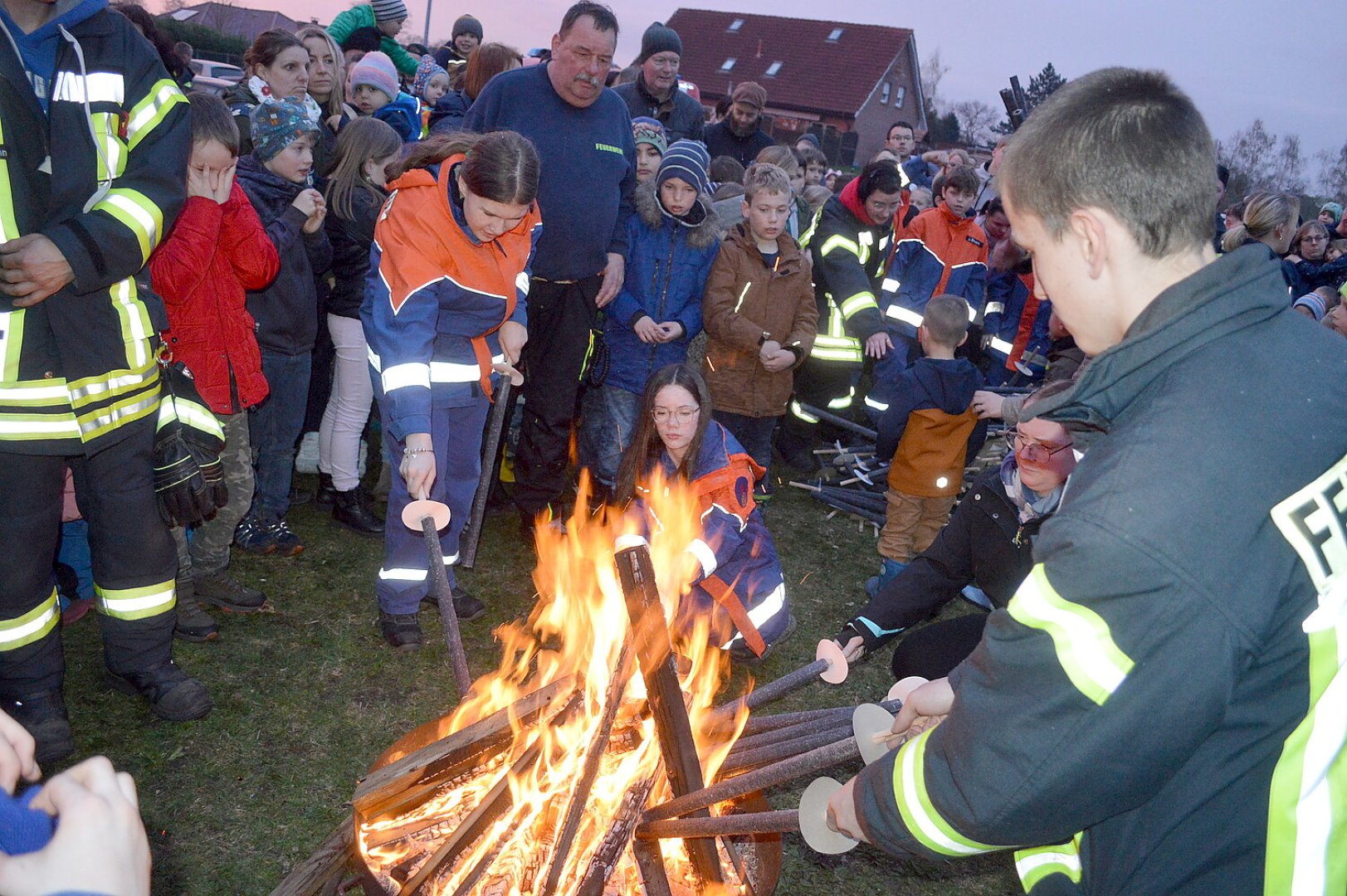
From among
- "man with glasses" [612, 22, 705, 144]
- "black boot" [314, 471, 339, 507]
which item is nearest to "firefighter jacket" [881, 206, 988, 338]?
"man with glasses" [612, 22, 705, 144]

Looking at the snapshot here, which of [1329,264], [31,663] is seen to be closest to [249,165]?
[31,663]

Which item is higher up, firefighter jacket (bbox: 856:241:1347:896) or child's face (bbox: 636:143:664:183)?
firefighter jacket (bbox: 856:241:1347:896)

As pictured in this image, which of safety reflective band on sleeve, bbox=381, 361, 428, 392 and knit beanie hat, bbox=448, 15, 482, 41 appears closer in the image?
safety reflective band on sleeve, bbox=381, 361, 428, 392

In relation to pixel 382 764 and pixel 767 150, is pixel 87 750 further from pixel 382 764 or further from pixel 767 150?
pixel 767 150

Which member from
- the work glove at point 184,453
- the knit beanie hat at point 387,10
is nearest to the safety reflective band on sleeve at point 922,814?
the work glove at point 184,453

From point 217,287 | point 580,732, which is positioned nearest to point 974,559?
point 580,732

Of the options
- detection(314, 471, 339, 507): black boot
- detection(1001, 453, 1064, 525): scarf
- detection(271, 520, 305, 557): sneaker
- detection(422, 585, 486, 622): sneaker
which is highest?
detection(1001, 453, 1064, 525): scarf

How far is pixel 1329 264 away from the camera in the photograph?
940cm

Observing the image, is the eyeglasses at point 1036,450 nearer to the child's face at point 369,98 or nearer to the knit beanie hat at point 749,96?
the child's face at point 369,98

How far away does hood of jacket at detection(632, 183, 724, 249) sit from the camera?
589cm

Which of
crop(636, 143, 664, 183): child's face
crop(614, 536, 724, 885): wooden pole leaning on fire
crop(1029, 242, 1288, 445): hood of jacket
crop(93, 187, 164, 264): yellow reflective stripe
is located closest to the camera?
crop(1029, 242, 1288, 445): hood of jacket

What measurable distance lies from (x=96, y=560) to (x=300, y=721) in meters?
1.06

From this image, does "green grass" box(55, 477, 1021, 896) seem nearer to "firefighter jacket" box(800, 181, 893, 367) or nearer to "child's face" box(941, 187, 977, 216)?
"firefighter jacket" box(800, 181, 893, 367)

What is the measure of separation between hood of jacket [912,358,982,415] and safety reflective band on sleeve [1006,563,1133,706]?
4366 mm
